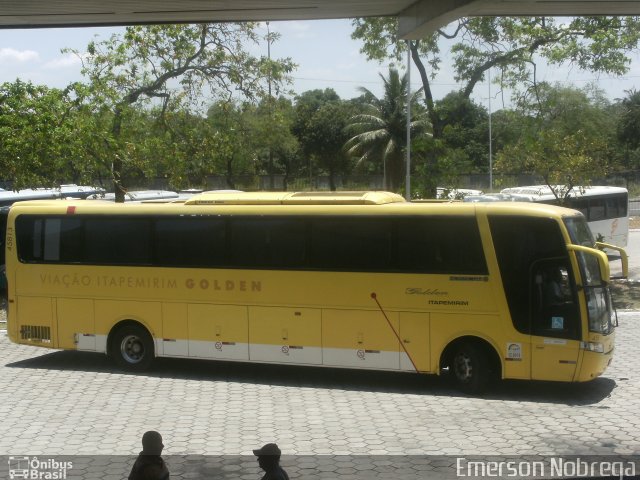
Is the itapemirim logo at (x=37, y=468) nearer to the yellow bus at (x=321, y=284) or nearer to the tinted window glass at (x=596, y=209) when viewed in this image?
the yellow bus at (x=321, y=284)

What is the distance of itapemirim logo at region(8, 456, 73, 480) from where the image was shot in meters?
8.65

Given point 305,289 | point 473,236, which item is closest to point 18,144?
point 305,289

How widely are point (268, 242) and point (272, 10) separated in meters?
3.91

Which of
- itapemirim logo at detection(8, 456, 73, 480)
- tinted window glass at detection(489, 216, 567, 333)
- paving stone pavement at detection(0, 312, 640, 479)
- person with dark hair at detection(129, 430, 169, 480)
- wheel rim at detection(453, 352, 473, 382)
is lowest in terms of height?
paving stone pavement at detection(0, 312, 640, 479)

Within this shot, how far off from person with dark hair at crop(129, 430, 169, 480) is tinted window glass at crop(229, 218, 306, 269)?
7813 mm

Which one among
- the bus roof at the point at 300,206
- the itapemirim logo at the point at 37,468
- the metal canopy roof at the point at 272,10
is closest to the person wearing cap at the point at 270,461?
the itapemirim logo at the point at 37,468

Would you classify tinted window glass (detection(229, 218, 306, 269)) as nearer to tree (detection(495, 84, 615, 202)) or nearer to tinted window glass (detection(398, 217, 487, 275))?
tinted window glass (detection(398, 217, 487, 275))

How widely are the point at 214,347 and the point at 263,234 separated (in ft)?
6.76

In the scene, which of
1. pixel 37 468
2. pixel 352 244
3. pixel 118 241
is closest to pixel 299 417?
pixel 352 244

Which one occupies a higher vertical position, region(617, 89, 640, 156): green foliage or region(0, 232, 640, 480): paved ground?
region(617, 89, 640, 156): green foliage

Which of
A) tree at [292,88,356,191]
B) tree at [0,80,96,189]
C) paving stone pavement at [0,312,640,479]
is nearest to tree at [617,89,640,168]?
tree at [292,88,356,191]

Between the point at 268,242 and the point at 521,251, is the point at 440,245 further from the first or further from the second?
the point at 268,242

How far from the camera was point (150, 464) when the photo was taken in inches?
214

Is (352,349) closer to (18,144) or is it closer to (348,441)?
(348,441)
